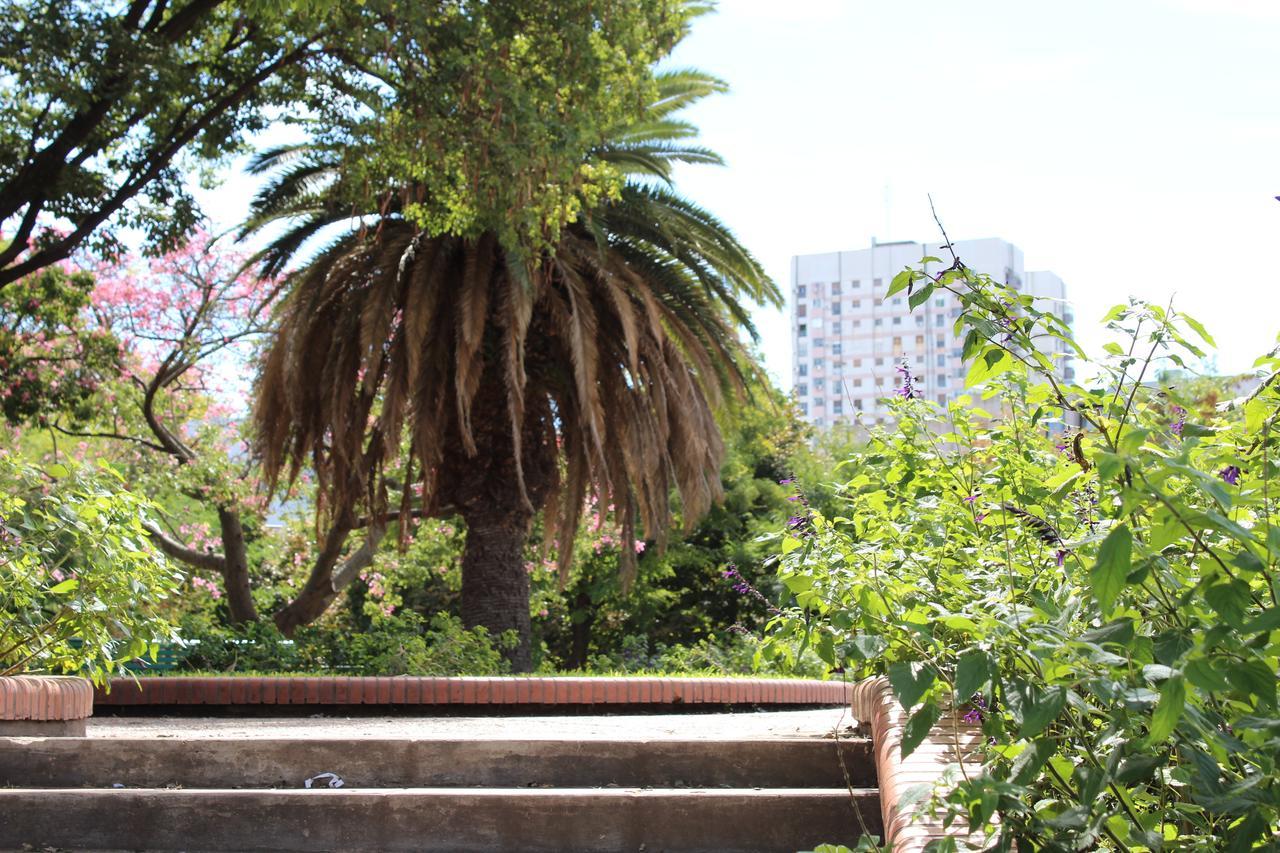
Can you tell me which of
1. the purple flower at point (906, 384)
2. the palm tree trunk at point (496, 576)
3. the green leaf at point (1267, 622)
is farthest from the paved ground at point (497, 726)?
the palm tree trunk at point (496, 576)

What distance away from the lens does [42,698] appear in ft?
16.6

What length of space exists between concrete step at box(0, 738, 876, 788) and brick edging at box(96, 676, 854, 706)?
317 centimetres

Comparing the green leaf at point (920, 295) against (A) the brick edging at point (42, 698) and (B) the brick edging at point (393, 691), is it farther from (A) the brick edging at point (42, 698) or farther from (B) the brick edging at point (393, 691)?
(B) the brick edging at point (393, 691)

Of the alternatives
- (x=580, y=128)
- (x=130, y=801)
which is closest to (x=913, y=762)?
(x=130, y=801)

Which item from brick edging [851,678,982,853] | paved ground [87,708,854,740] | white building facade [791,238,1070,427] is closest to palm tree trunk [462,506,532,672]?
paved ground [87,708,854,740]

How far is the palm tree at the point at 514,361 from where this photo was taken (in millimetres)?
11711

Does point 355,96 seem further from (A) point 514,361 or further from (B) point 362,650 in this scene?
(B) point 362,650

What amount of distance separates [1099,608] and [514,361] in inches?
371

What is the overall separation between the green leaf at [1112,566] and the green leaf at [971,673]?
281 mm

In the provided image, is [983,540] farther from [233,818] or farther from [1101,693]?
[233,818]

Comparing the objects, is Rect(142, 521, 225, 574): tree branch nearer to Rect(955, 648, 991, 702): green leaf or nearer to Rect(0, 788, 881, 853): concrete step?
Rect(0, 788, 881, 853): concrete step

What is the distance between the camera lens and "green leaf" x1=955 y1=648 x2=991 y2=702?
1913mm

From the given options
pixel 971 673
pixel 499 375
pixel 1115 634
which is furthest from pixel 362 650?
pixel 1115 634

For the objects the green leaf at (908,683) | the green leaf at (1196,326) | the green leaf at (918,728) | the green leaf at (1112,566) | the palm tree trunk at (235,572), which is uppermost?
the green leaf at (1196,326)
